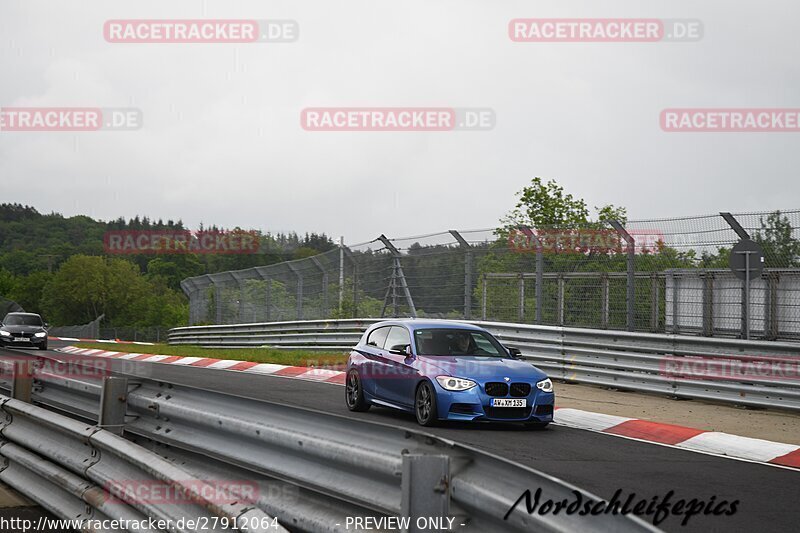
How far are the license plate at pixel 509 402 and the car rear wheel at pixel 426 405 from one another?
687mm

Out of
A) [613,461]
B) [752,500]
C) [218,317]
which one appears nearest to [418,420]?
[613,461]

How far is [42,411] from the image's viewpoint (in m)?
7.08

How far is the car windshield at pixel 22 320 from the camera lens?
35.1 meters

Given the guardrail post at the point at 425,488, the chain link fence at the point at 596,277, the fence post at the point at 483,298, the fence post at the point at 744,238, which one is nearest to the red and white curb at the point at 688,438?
the fence post at the point at 744,238

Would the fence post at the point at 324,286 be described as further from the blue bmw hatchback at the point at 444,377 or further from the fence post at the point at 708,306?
the blue bmw hatchback at the point at 444,377

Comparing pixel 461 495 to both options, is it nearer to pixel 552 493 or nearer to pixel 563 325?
pixel 552 493

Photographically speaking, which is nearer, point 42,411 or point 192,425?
point 192,425

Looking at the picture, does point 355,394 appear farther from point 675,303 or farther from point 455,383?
point 675,303

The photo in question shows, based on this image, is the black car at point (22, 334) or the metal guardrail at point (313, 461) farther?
the black car at point (22, 334)

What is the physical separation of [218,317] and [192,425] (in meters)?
31.1

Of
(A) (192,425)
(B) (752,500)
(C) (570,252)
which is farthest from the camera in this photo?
(C) (570,252)

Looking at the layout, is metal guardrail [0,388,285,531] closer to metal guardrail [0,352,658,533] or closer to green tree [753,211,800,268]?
metal guardrail [0,352,658,533]

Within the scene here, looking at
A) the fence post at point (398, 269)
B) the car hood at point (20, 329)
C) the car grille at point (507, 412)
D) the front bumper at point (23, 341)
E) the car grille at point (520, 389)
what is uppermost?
the fence post at point (398, 269)

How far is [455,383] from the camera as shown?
1152cm
